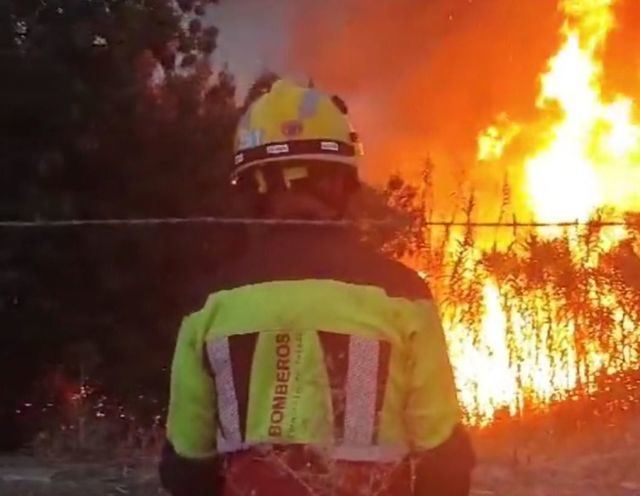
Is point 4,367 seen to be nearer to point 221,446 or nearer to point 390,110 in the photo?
point 390,110

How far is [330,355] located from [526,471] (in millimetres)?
5259

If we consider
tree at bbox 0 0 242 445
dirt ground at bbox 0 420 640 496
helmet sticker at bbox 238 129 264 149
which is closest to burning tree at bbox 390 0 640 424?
dirt ground at bbox 0 420 640 496

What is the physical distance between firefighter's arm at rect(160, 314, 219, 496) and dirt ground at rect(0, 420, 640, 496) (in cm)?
452

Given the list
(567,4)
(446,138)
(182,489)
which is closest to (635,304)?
(182,489)

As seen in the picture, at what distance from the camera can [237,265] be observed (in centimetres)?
304

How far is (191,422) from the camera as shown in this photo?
306cm

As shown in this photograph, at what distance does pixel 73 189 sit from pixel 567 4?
23.1ft

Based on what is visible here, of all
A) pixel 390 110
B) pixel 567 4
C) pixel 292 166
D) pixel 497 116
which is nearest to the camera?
pixel 292 166

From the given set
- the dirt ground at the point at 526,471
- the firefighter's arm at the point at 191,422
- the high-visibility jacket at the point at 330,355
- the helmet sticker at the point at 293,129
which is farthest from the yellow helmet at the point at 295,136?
the dirt ground at the point at 526,471

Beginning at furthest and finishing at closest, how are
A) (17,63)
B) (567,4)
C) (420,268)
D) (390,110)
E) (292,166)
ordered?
(390,110), (567,4), (17,63), (420,268), (292,166)

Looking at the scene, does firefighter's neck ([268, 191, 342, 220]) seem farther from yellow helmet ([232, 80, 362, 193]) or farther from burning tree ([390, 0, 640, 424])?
burning tree ([390, 0, 640, 424])

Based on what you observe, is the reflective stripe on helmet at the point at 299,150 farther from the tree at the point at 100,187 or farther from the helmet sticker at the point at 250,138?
the tree at the point at 100,187

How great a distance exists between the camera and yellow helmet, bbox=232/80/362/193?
9.82 ft

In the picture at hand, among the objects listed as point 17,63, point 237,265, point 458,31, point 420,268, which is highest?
point 458,31
